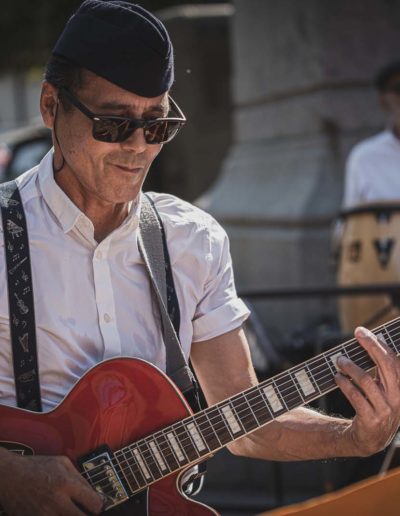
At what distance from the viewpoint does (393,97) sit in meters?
6.30

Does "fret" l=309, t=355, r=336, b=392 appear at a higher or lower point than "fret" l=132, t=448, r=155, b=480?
higher

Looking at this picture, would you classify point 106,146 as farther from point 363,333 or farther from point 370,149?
point 370,149

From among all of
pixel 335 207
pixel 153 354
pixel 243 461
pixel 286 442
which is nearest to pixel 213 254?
pixel 153 354

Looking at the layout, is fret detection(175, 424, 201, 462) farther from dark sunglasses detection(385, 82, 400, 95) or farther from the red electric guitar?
dark sunglasses detection(385, 82, 400, 95)

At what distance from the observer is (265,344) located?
18.9ft

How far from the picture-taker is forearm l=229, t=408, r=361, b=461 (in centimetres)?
299

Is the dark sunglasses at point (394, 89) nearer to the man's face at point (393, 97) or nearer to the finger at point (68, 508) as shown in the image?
the man's face at point (393, 97)

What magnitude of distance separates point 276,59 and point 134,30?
4.70 m

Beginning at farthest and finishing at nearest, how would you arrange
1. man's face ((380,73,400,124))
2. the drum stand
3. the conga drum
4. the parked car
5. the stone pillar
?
the parked car < the stone pillar < man's face ((380,73,400,124)) < the conga drum < the drum stand

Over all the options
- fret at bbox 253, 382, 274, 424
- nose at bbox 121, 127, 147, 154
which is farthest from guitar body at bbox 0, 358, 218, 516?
nose at bbox 121, 127, 147, 154

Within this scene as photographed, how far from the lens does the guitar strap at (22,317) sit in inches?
113

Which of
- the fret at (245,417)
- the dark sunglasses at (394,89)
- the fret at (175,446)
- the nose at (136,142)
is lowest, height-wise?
the fret at (175,446)

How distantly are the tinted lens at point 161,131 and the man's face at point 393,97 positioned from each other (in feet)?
11.6

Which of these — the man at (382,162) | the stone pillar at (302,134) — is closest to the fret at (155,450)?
the man at (382,162)
